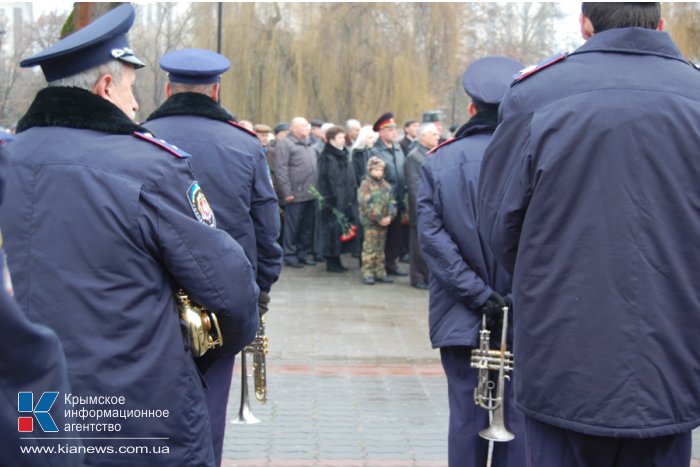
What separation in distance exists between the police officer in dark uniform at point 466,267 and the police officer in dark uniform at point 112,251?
167 centimetres

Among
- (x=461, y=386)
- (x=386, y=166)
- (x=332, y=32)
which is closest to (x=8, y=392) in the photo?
(x=461, y=386)

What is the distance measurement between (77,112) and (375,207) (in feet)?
31.7

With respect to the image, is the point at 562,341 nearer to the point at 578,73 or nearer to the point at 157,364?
the point at 578,73

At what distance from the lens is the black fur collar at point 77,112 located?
3070mm

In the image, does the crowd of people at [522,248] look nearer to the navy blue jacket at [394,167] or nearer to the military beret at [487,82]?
the military beret at [487,82]

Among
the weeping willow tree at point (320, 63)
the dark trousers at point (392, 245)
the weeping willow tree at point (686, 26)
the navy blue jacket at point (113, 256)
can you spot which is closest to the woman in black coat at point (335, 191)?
the dark trousers at point (392, 245)

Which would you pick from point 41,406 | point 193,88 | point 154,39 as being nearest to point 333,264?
point 154,39

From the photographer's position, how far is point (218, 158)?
184 inches

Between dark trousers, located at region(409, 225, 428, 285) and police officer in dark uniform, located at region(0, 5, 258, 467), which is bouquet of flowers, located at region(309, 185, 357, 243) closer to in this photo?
dark trousers, located at region(409, 225, 428, 285)

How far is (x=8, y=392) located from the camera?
1.74m

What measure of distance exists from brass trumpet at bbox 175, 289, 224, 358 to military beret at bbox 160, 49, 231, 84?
5.91 ft

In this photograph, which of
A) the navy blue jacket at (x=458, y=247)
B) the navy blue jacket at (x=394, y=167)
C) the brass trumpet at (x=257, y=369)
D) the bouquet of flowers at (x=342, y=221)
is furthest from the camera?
the bouquet of flowers at (x=342, y=221)

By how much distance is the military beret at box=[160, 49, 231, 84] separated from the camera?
4.71 metres

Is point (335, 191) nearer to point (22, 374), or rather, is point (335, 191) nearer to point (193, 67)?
point (193, 67)
